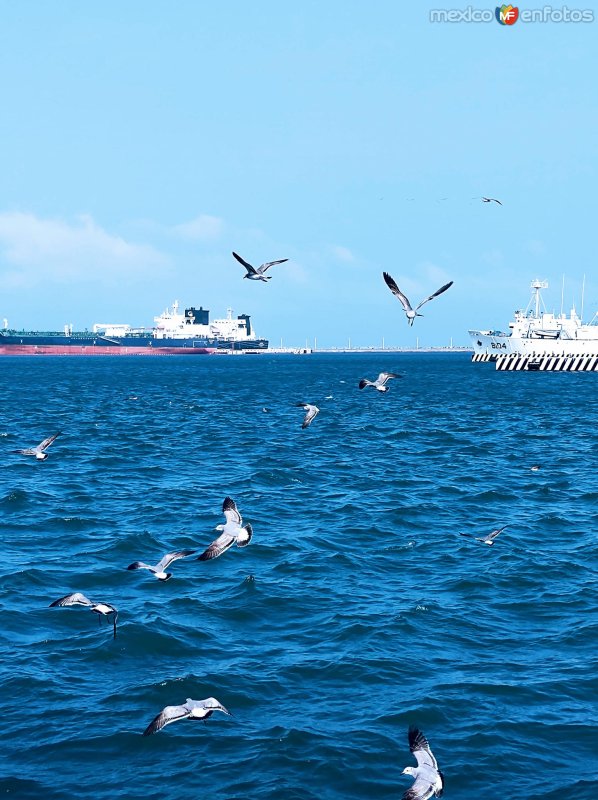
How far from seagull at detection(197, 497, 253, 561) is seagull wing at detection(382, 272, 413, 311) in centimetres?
664

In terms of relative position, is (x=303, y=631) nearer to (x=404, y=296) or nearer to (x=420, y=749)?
(x=420, y=749)

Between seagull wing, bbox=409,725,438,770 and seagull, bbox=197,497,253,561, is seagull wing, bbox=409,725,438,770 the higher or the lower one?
the lower one

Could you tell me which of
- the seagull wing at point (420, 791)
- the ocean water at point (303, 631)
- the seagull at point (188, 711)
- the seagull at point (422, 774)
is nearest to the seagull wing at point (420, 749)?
the seagull at point (422, 774)

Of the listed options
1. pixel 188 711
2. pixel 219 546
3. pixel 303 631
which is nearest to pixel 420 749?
pixel 188 711

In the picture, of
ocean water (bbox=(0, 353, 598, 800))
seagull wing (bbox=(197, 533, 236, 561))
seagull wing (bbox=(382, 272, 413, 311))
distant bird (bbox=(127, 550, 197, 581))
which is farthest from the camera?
seagull wing (bbox=(382, 272, 413, 311))

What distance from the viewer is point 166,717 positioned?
11.5 meters

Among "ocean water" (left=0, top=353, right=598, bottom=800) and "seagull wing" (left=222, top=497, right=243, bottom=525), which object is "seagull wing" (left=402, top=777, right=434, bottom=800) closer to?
"ocean water" (left=0, top=353, right=598, bottom=800)

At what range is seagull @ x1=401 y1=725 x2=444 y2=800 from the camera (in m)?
10.1

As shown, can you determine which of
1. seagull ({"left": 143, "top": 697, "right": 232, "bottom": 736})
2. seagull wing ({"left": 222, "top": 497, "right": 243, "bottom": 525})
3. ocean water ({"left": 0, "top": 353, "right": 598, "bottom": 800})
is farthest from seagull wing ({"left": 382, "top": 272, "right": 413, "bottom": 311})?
seagull ({"left": 143, "top": 697, "right": 232, "bottom": 736})

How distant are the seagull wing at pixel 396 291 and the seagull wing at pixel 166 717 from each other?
11131 mm

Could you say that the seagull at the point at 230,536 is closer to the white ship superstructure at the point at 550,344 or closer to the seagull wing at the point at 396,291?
the seagull wing at the point at 396,291

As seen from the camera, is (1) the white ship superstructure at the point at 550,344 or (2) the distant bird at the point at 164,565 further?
(1) the white ship superstructure at the point at 550,344

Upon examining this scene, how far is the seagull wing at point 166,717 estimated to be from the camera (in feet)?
37.3

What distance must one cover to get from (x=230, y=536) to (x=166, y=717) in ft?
13.4
